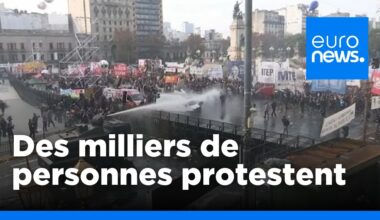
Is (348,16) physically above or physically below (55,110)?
above

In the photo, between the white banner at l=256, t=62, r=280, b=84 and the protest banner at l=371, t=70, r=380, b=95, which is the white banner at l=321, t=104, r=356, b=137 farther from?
the white banner at l=256, t=62, r=280, b=84

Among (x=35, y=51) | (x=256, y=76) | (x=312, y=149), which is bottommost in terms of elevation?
(x=312, y=149)

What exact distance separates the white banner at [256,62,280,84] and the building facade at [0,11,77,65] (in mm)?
3032

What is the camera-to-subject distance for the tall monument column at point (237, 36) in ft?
17.5

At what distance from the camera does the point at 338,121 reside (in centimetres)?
586

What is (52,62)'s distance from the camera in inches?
245

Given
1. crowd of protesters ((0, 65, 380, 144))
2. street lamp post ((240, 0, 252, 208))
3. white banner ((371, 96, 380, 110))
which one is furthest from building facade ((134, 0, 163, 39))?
white banner ((371, 96, 380, 110))

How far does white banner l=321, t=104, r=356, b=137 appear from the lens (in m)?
5.73

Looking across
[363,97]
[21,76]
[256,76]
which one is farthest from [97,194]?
[363,97]

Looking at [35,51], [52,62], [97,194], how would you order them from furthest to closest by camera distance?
[52,62], [35,51], [97,194]

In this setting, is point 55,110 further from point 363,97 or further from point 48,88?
point 363,97

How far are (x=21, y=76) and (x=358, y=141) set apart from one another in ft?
16.4

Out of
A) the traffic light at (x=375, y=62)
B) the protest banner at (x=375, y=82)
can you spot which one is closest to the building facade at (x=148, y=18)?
the traffic light at (x=375, y=62)

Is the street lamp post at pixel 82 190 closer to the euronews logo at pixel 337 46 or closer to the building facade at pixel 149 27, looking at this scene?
the building facade at pixel 149 27
